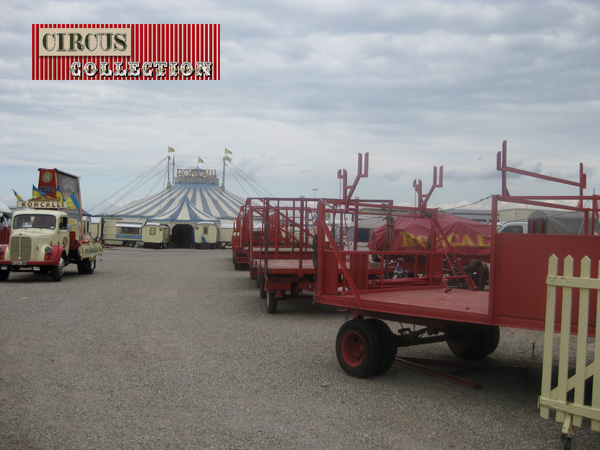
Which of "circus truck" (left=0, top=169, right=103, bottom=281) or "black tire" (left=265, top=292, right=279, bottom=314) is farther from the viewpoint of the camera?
"circus truck" (left=0, top=169, right=103, bottom=281)

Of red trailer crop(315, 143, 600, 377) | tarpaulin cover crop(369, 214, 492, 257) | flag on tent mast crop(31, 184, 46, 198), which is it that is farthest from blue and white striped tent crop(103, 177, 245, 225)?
red trailer crop(315, 143, 600, 377)

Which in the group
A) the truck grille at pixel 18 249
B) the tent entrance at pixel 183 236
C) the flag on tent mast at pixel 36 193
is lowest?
the tent entrance at pixel 183 236

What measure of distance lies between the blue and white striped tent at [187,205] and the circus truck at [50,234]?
29743 millimetres

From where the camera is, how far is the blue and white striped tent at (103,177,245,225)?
51.2 meters

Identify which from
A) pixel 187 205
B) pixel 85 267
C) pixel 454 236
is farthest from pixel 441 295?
pixel 187 205

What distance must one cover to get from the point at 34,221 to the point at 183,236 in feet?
118

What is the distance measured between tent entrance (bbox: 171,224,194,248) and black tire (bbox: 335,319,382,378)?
4715cm

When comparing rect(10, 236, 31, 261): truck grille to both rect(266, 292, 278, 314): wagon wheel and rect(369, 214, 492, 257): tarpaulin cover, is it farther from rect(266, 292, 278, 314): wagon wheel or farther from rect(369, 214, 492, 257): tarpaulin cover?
rect(369, 214, 492, 257): tarpaulin cover

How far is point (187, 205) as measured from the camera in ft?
174

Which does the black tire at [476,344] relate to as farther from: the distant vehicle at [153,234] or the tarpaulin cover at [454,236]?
the distant vehicle at [153,234]

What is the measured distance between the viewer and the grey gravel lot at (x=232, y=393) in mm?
4582

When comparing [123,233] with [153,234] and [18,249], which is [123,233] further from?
[18,249]

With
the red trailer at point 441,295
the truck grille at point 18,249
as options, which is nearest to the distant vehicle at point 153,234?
the truck grille at point 18,249

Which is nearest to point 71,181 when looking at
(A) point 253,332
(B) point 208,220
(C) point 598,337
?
(A) point 253,332
